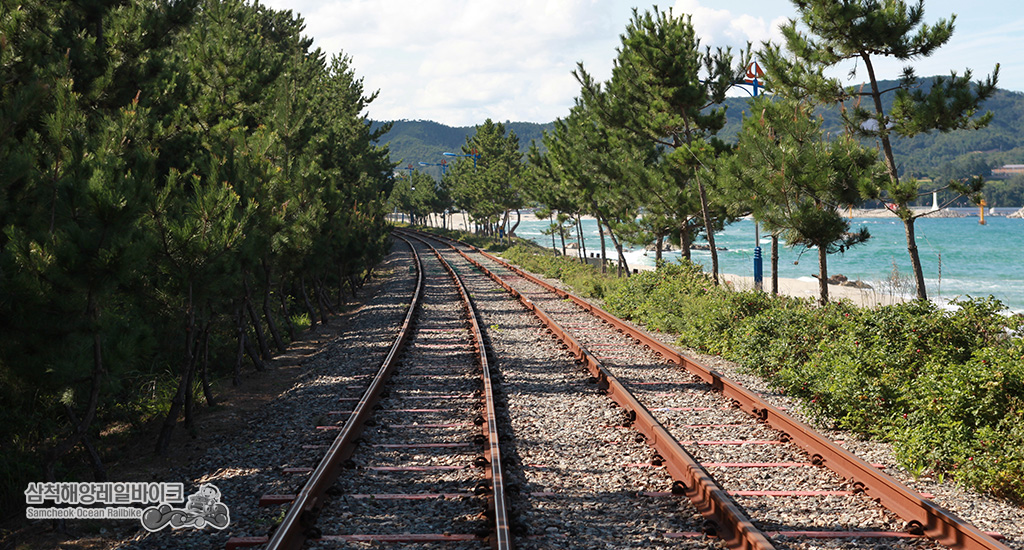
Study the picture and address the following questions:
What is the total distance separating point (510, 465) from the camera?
6520 millimetres

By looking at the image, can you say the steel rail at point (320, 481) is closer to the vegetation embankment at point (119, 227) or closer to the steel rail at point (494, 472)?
the steel rail at point (494, 472)

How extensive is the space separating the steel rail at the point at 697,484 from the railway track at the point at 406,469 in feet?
4.97

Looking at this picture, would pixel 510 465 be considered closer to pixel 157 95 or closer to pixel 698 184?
pixel 157 95

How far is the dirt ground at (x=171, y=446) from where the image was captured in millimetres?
5527

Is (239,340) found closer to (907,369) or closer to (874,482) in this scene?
(874,482)

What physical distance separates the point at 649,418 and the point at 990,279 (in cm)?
6351

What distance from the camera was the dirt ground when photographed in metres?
5.53

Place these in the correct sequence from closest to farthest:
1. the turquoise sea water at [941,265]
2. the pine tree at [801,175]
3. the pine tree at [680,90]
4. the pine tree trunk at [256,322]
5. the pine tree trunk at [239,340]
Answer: the pine tree trunk at [239,340]
the pine tree trunk at [256,322]
the pine tree at [801,175]
the pine tree at [680,90]
the turquoise sea water at [941,265]

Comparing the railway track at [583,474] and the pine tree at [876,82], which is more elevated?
the pine tree at [876,82]

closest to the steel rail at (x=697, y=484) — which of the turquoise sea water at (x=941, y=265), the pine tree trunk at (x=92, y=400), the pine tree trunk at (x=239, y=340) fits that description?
the pine tree trunk at (x=92, y=400)

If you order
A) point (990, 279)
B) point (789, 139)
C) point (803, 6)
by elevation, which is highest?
point (803, 6)

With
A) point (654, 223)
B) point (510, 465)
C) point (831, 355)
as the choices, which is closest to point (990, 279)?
point (654, 223)
